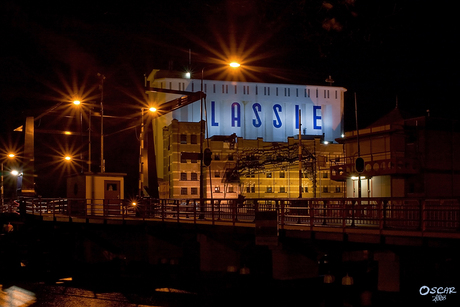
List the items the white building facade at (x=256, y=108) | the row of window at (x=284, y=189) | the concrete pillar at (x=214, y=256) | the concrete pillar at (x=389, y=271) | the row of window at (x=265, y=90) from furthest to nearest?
1. the row of window at (x=265, y=90)
2. the white building facade at (x=256, y=108)
3. the row of window at (x=284, y=189)
4. the concrete pillar at (x=214, y=256)
5. the concrete pillar at (x=389, y=271)

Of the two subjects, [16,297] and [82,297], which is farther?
[82,297]

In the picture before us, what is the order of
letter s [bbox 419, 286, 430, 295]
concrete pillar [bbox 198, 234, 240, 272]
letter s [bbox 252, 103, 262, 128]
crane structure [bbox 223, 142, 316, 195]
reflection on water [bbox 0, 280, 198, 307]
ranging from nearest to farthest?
letter s [bbox 419, 286, 430, 295] → reflection on water [bbox 0, 280, 198, 307] → concrete pillar [bbox 198, 234, 240, 272] → crane structure [bbox 223, 142, 316, 195] → letter s [bbox 252, 103, 262, 128]

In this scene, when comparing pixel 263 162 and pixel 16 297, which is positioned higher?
pixel 263 162

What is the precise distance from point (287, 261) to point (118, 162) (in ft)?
141

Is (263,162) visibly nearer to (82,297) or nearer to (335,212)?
(335,212)

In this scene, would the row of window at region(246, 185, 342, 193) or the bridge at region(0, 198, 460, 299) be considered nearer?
the bridge at region(0, 198, 460, 299)

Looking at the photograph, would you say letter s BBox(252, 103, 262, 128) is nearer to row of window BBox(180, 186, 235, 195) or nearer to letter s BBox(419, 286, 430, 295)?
row of window BBox(180, 186, 235, 195)

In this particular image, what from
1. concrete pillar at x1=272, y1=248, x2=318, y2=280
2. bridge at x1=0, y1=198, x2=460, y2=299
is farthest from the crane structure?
concrete pillar at x1=272, y1=248, x2=318, y2=280

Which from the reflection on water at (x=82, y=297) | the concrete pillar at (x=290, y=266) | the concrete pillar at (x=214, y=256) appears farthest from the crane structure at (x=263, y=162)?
the reflection on water at (x=82, y=297)

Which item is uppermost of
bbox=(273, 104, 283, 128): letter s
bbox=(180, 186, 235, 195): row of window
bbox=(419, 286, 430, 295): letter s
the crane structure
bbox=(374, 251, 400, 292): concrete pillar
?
bbox=(273, 104, 283, 128): letter s

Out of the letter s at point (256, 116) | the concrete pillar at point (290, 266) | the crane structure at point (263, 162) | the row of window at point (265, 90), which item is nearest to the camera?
the concrete pillar at point (290, 266)

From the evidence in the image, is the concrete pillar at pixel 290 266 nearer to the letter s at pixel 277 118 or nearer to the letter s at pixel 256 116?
the letter s at pixel 256 116

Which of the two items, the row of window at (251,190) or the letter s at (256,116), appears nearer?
the row of window at (251,190)

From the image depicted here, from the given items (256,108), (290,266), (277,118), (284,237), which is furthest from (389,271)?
(277,118)
